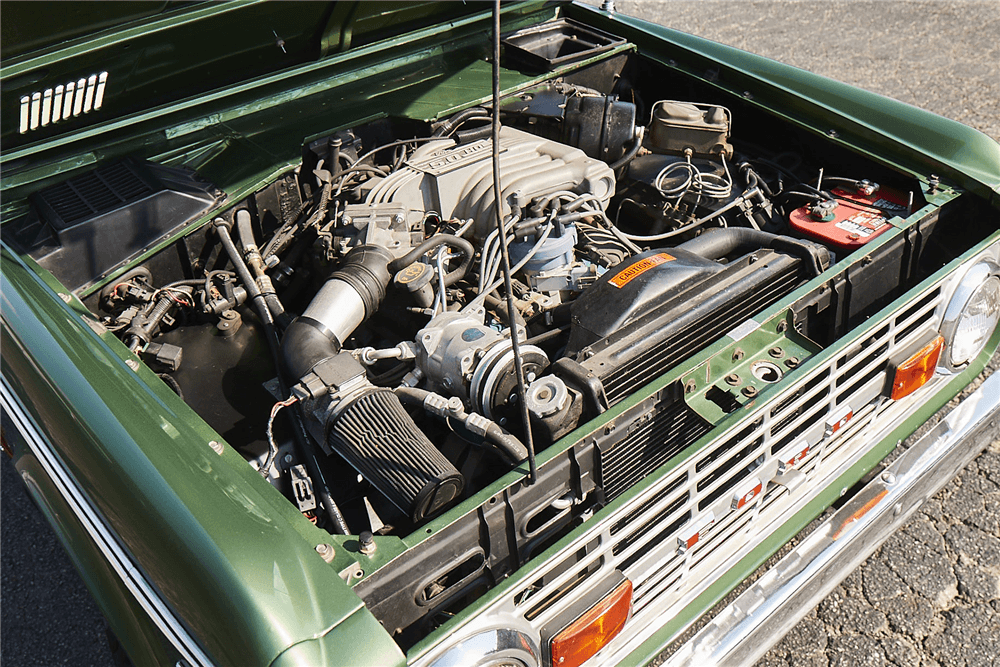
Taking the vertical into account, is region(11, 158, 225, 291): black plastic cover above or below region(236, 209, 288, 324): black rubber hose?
above

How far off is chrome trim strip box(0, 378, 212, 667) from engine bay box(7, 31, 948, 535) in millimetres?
288

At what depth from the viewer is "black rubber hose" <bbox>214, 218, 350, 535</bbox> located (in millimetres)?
1569

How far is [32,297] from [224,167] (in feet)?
2.24

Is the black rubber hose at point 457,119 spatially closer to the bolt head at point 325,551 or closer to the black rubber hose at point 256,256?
the black rubber hose at point 256,256

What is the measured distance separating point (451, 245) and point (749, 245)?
79 centimetres

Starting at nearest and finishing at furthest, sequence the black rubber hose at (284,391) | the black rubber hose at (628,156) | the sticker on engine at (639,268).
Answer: the black rubber hose at (284,391)
the sticker on engine at (639,268)
the black rubber hose at (628,156)

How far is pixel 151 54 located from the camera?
2102 mm

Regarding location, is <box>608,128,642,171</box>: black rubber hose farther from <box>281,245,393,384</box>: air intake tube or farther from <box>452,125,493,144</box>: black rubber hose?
<box>281,245,393,384</box>: air intake tube

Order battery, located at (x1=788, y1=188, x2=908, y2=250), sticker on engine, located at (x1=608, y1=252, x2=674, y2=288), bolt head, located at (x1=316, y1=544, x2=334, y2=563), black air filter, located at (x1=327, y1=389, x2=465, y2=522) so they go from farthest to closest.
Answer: battery, located at (x1=788, y1=188, x2=908, y2=250)
sticker on engine, located at (x1=608, y1=252, x2=674, y2=288)
black air filter, located at (x1=327, y1=389, x2=465, y2=522)
bolt head, located at (x1=316, y1=544, x2=334, y2=563)

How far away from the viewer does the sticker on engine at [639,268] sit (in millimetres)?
1821

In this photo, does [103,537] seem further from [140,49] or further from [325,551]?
[140,49]

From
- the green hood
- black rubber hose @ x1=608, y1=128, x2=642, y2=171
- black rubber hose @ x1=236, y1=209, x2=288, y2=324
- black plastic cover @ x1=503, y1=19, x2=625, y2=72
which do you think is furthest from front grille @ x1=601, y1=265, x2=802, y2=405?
the green hood

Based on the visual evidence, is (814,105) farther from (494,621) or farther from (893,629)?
(494,621)

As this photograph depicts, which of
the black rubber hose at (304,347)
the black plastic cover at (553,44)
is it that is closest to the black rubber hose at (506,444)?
the black rubber hose at (304,347)
